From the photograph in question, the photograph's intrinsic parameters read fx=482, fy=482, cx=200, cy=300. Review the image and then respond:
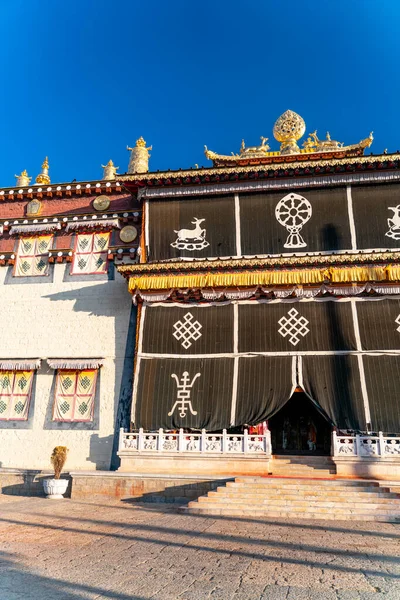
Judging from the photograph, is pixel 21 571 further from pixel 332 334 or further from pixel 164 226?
pixel 164 226

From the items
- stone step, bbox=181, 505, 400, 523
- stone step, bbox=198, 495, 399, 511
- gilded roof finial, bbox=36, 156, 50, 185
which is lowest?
stone step, bbox=181, 505, 400, 523

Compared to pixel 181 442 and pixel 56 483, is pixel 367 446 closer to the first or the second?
pixel 181 442

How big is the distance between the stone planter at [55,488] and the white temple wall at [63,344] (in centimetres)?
172

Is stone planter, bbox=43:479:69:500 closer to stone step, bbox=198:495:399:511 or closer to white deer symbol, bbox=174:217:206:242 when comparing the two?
stone step, bbox=198:495:399:511

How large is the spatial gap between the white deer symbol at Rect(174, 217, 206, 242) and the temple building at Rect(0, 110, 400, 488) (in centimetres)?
5

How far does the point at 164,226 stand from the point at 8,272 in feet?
20.6

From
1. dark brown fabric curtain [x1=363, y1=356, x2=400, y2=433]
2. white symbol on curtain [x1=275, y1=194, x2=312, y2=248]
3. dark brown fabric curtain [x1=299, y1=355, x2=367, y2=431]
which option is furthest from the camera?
white symbol on curtain [x1=275, y1=194, x2=312, y2=248]

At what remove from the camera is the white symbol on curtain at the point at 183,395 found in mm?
13867

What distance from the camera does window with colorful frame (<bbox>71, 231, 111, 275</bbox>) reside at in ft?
56.4

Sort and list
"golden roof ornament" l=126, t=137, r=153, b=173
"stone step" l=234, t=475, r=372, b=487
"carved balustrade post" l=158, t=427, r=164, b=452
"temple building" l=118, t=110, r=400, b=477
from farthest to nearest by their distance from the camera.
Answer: "golden roof ornament" l=126, t=137, r=153, b=173 → "carved balustrade post" l=158, t=427, r=164, b=452 → "temple building" l=118, t=110, r=400, b=477 → "stone step" l=234, t=475, r=372, b=487

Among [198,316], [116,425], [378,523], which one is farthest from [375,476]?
[116,425]

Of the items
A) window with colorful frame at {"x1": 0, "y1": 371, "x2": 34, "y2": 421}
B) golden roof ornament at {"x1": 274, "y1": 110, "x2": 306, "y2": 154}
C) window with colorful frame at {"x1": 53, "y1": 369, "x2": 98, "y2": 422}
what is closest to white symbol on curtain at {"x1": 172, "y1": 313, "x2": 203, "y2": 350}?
Result: window with colorful frame at {"x1": 53, "y1": 369, "x2": 98, "y2": 422}

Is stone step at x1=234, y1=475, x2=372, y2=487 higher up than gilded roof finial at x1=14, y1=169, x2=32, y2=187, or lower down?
lower down

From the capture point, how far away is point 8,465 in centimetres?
1519
